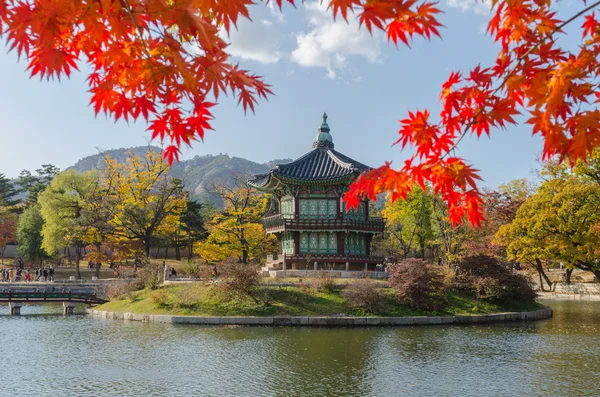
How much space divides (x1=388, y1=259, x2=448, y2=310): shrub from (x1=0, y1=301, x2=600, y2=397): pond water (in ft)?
10.6

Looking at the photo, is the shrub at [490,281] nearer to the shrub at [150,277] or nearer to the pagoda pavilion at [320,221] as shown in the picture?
the pagoda pavilion at [320,221]

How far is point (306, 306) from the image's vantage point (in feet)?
84.2

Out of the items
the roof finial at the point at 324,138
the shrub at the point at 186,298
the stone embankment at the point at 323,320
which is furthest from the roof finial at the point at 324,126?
the stone embankment at the point at 323,320

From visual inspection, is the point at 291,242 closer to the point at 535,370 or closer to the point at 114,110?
the point at 535,370

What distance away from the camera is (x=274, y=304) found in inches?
1009

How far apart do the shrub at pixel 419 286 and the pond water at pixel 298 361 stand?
10.6 feet

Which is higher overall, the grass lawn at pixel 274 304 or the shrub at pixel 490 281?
the shrub at pixel 490 281

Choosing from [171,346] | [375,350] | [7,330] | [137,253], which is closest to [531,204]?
[375,350]

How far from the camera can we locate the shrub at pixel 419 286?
26.2 meters

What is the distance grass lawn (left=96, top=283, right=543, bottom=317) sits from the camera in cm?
2505

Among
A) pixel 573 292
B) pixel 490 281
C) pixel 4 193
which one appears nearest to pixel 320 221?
pixel 490 281

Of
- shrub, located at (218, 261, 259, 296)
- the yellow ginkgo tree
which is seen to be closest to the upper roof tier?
the yellow ginkgo tree

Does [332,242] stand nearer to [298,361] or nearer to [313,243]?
[313,243]

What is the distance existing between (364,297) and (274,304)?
441 cm
